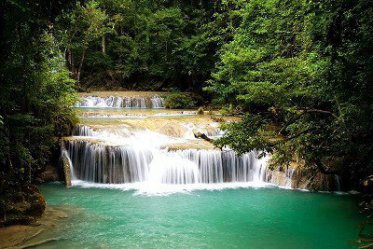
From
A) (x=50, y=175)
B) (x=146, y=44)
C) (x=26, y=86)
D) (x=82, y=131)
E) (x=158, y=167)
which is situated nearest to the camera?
(x=26, y=86)

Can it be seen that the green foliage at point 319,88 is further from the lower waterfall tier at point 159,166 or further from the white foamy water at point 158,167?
the lower waterfall tier at point 159,166

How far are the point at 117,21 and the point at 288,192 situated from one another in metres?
21.8

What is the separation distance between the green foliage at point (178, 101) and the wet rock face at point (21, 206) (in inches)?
583

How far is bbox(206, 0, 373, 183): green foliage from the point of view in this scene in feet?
16.5

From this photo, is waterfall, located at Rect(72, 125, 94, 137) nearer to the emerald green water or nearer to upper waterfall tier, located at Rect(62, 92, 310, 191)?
upper waterfall tier, located at Rect(62, 92, 310, 191)

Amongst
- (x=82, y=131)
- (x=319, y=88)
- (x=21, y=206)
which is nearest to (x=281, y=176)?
(x=319, y=88)

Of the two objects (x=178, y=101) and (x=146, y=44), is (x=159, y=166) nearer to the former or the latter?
(x=178, y=101)

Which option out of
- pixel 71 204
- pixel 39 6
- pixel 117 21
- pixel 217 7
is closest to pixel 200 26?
pixel 217 7

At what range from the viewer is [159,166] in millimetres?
12125

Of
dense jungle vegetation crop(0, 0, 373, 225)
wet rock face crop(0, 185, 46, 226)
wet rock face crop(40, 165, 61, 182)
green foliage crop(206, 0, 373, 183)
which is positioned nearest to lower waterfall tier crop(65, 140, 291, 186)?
wet rock face crop(40, 165, 61, 182)

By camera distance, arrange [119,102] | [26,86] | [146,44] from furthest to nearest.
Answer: [146,44], [119,102], [26,86]

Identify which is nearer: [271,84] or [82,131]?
[271,84]

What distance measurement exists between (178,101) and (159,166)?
1085cm

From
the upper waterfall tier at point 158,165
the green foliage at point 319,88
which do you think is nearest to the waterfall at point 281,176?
the upper waterfall tier at point 158,165
